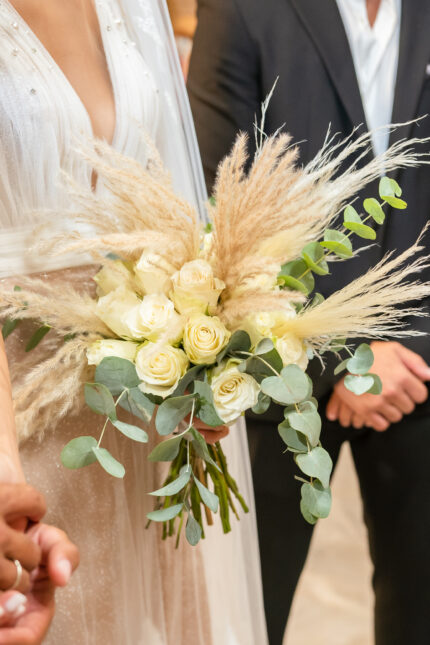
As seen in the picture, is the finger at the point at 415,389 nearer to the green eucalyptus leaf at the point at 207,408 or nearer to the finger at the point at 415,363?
the finger at the point at 415,363

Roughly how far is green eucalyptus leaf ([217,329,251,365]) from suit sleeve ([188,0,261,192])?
1.80 ft

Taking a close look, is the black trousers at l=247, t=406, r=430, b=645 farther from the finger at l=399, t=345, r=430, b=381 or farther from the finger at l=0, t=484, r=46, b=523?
the finger at l=0, t=484, r=46, b=523

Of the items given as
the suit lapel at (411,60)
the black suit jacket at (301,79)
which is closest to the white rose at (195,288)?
the black suit jacket at (301,79)

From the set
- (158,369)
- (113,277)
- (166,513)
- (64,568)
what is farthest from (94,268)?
(64,568)

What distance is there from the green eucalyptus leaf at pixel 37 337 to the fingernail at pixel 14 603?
0.33 meters

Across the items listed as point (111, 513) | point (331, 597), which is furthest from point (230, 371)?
point (331, 597)

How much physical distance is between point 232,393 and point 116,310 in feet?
0.51

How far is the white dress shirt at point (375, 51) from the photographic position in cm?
131

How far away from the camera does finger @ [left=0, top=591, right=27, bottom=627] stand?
560mm

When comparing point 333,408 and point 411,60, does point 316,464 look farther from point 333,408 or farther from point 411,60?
point 411,60

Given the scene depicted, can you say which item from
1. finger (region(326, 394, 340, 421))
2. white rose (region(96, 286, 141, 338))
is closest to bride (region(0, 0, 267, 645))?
white rose (region(96, 286, 141, 338))

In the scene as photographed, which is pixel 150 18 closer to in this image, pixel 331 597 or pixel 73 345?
pixel 73 345

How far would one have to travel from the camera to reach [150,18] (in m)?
1.00

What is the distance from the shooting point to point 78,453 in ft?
2.44
